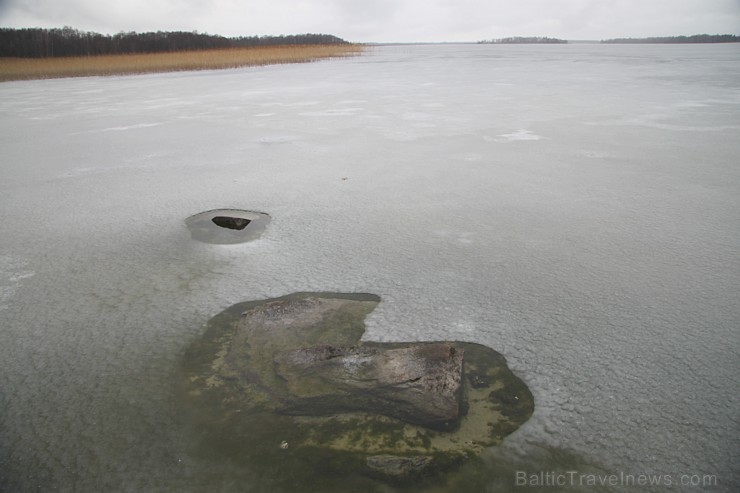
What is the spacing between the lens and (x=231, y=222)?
3396 millimetres

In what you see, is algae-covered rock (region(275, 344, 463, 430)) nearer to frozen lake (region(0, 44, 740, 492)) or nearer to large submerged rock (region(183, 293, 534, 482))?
large submerged rock (region(183, 293, 534, 482))

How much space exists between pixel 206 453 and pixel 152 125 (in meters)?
7.17

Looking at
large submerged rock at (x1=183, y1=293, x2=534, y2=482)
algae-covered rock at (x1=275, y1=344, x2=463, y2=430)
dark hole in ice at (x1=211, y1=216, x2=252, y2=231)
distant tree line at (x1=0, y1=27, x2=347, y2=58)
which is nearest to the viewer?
large submerged rock at (x1=183, y1=293, x2=534, y2=482)

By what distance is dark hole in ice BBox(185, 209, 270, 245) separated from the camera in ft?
10.3

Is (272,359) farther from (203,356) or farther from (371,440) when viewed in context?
(371,440)

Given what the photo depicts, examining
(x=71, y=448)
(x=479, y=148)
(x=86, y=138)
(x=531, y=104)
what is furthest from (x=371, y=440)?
(x=531, y=104)

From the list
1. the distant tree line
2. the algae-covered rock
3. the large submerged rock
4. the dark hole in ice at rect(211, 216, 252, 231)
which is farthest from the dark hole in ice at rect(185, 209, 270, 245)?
the distant tree line

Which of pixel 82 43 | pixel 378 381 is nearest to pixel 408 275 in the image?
pixel 378 381

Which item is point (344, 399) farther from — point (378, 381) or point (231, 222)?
point (231, 222)

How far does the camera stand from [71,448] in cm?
154

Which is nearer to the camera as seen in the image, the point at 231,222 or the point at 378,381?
the point at 378,381

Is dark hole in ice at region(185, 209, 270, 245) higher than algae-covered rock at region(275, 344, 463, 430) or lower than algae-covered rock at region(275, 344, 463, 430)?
higher

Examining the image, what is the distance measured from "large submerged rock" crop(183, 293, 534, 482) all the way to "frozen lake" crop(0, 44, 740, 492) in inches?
3.1

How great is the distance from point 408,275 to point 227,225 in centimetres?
144
